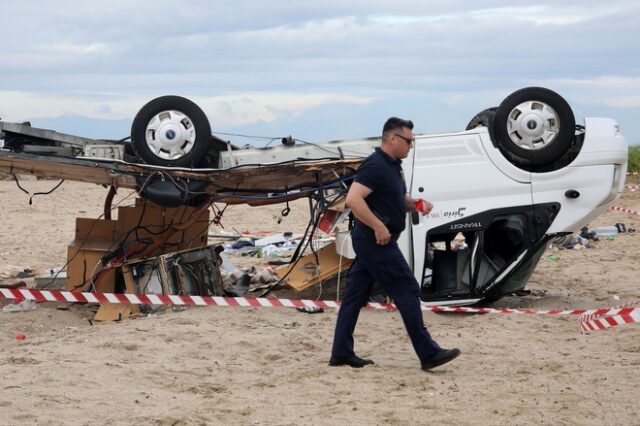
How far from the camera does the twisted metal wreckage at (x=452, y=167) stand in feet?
37.9

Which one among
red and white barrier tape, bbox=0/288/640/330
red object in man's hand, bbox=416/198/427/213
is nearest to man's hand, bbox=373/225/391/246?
red object in man's hand, bbox=416/198/427/213

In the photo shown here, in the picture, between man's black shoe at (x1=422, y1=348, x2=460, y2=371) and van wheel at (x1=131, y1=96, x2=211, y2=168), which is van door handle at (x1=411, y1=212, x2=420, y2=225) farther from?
man's black shoe at (x1=422, y1=348, x2=460, y2=371)

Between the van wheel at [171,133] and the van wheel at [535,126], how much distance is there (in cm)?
310

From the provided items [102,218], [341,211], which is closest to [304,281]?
[341,211]

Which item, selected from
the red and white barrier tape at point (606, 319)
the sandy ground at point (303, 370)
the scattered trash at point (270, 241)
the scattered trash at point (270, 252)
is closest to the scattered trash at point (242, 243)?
the scattered trash at point (270, 241)

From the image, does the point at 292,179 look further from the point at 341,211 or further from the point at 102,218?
the point at 102,218

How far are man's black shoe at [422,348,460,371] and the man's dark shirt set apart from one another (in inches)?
40.0

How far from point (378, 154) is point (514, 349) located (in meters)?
2.45

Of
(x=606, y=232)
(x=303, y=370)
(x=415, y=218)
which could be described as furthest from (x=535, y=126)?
(x=606, y=232)

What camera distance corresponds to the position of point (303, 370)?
29.1 feet

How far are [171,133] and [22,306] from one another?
2650 mm

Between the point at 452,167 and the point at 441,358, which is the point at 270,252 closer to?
the point at 452,167

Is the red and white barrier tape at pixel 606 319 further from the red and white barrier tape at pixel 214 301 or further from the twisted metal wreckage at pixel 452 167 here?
the twisted metal wreckage at pixel 452 167

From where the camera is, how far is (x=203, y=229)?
1307 centimetres
